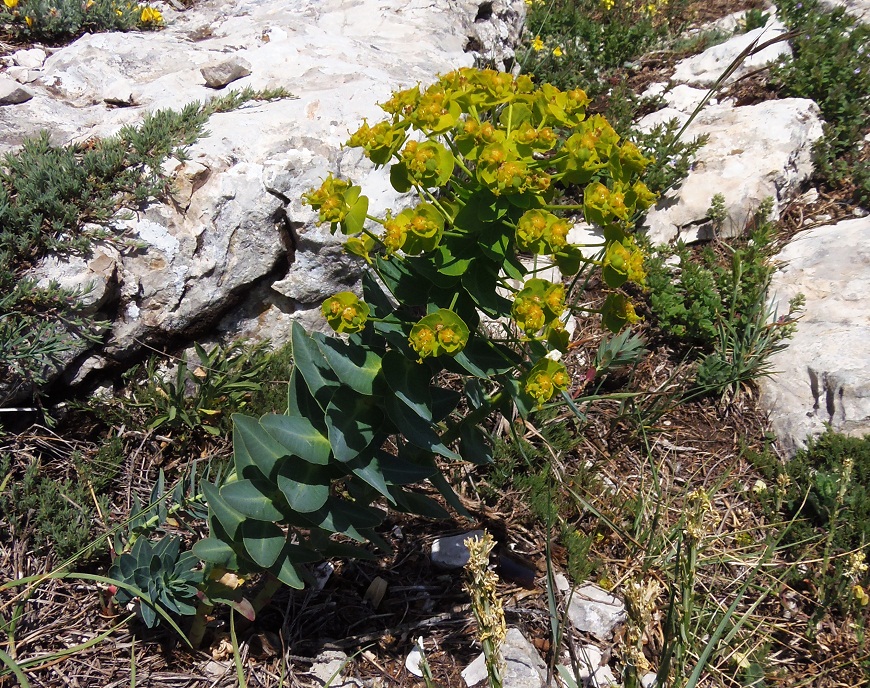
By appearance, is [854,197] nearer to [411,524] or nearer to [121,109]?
[411,524]

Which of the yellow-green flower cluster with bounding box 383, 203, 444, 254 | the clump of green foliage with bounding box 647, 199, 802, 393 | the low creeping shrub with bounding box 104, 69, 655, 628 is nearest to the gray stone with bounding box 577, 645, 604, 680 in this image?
the low creeping shrub with bounding box 104, 69, 655, 628

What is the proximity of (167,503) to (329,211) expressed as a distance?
5.77 feet

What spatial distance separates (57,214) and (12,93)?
0.99 meters

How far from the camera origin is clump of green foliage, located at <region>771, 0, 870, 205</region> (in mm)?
5250

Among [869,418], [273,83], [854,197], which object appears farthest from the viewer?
[854,197]

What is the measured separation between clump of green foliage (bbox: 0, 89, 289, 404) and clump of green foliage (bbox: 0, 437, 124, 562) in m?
0.36

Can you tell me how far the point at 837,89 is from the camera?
17.6 ft

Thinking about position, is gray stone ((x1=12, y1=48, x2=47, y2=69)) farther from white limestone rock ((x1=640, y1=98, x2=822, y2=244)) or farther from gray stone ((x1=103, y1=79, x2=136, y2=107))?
white limestone rock ((x1=640, y1=98, x2=822, y2=244))

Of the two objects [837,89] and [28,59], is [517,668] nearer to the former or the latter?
[28,59]

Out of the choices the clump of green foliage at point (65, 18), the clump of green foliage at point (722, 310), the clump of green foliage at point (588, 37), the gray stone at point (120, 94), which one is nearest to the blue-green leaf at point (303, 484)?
the clump of green foliage at point (722, 310)

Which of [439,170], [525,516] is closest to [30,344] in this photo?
[439,170]

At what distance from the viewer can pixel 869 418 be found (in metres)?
3.79

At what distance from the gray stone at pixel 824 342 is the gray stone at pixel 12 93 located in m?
4.41

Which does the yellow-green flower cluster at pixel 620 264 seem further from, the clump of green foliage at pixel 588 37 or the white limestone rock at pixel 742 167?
the clump of green foliage at pixel 588 37
